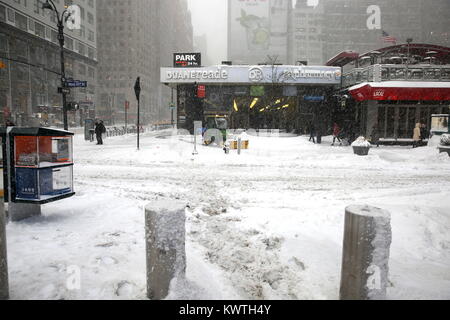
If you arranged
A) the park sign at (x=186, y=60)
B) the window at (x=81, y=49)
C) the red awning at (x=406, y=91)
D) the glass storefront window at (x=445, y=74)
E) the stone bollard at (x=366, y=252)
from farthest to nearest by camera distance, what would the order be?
the window at (x=81, y=49) < the park sign at (x=186, y=60) < the glass storefront window at (x=445, y=74) < the red awning at (x=406, y=91) < the stone bollard at (x=366, y=252)

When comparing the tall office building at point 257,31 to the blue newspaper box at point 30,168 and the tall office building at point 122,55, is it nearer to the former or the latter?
the tall office building at point 122,55

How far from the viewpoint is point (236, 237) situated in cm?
492

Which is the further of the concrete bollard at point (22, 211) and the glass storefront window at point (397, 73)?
the glass storefront window at point (397, 73)

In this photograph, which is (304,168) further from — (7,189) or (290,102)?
(290,102)

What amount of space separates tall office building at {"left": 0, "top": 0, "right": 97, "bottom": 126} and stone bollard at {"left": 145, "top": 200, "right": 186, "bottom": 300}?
38.3m

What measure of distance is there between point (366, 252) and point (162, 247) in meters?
1.92

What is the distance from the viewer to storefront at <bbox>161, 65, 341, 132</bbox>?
32.4 m

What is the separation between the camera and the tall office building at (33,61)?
4225cm

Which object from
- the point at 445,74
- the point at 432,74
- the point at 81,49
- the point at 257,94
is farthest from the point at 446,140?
the point at 81,49

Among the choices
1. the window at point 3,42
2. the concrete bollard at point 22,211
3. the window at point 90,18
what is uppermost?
the window at point 90,18

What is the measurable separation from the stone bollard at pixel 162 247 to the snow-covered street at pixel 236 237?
6.4 inches

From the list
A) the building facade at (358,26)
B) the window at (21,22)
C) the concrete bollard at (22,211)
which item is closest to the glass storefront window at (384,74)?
the concrete bollard at (22,211)

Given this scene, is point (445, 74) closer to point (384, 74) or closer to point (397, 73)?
point (397, 73)
